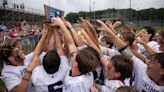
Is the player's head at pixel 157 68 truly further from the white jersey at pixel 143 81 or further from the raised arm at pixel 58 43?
the raised arm at pixel 58 43

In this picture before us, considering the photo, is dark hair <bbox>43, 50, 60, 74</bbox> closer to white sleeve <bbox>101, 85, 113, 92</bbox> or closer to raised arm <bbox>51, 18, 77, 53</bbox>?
raised arm <bbox>51, 18, 77, 53</bbox>

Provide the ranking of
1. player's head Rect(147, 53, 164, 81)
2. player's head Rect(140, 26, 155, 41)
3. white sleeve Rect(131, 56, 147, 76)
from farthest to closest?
player's head Rect(140, 26, 155, 41) < white sleeve Rect(131, 56, 147, 76) < player's head Rect(147, 53, 164, 81)

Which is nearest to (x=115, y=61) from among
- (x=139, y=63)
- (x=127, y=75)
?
(x=127, y=75)

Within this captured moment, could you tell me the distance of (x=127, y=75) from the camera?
3.56 meters

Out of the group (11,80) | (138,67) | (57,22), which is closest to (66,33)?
(57,22)

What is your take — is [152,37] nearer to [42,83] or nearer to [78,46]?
[78,46]

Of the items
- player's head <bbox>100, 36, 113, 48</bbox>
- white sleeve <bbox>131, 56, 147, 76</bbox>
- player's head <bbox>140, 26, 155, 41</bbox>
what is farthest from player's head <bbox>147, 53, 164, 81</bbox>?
player's head <bbox>140, 26, 155, 41</bbox>

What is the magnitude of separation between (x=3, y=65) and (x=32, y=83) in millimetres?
491

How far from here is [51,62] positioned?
3508mm

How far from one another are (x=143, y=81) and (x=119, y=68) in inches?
15.2

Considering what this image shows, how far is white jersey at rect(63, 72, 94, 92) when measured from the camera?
11.0 feet

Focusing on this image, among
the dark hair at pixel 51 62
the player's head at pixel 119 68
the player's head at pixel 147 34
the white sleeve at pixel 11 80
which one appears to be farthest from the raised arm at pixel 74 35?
the player's head at pixel 147 34

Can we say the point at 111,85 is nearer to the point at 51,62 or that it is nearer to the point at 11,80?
the point at 51,62

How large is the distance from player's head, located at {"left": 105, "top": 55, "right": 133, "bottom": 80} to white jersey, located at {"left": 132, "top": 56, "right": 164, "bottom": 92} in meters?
0.23
